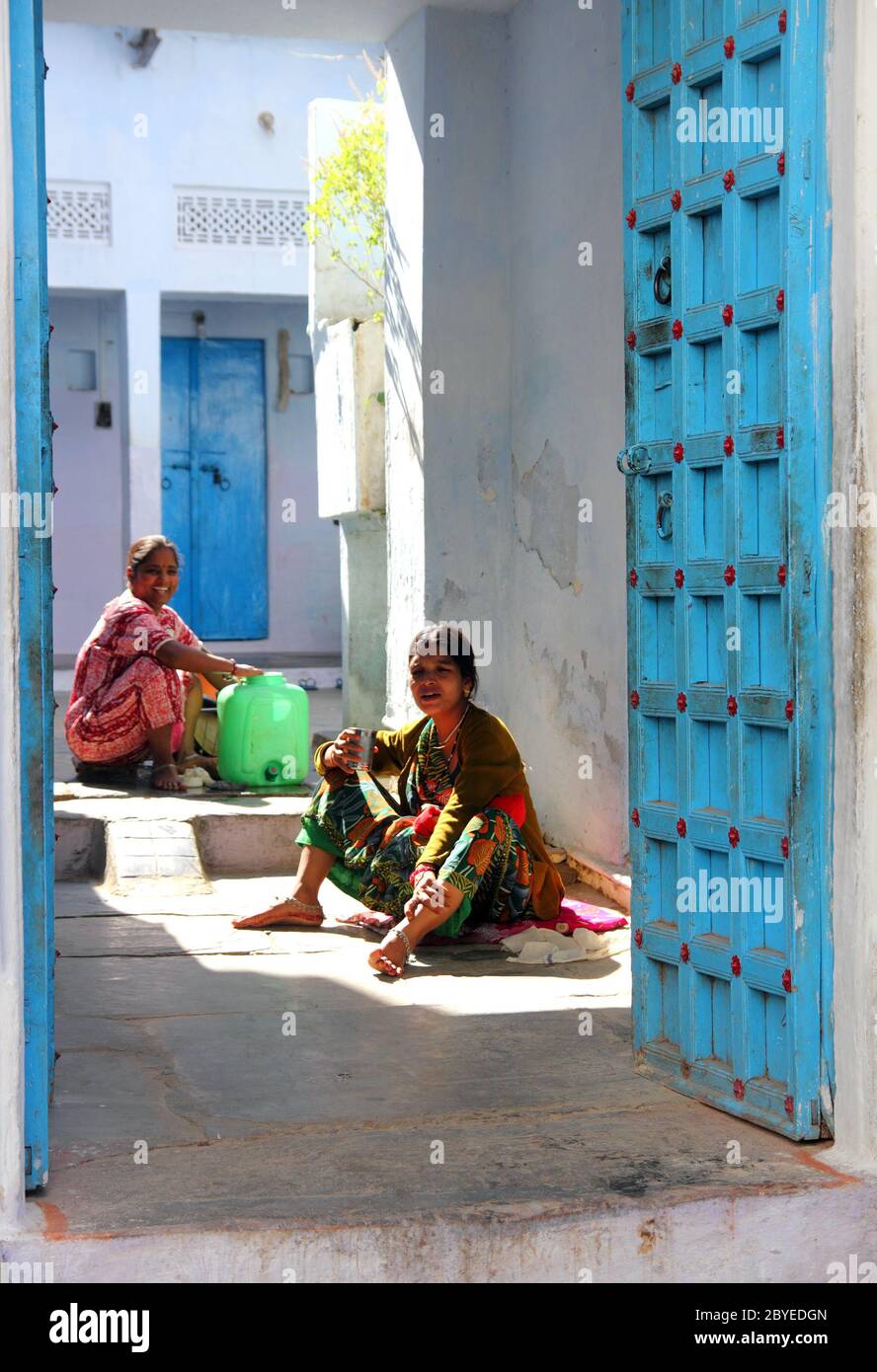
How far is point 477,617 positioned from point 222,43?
25.0 ft

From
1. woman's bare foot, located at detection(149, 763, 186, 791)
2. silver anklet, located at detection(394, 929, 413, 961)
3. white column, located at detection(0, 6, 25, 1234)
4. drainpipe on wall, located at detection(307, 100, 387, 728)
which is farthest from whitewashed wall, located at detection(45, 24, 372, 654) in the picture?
white column, located at detection(0, 6, 25, 1234)

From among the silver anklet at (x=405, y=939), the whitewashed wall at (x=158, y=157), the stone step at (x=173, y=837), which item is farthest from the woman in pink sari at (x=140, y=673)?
the whitewashed wall at (x=158, y=157)

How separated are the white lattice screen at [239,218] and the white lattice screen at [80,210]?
57 cm

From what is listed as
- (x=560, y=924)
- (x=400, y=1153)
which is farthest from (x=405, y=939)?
(x=400, y=1153)

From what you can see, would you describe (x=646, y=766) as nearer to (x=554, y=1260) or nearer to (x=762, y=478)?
(x=762, y=478)

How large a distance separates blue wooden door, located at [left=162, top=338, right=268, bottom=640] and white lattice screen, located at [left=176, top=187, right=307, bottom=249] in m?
1.56

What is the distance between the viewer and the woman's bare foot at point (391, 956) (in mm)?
4582

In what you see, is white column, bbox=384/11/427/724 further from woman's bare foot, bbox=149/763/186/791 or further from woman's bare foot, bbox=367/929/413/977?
woman's bare foot, bbox=367/929/413/977

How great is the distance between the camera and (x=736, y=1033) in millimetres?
3340

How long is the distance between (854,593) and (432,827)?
7.18 feet

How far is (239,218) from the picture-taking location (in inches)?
496

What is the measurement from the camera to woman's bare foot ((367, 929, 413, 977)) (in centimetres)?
458

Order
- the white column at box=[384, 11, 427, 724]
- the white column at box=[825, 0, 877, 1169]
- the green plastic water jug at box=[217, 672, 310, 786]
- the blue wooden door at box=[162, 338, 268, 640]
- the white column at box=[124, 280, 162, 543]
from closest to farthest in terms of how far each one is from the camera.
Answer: the white column at box=[825, 0, 877, 1169] < the white column at box=[384, 11, 427, 724] < the green plastic water jug at box=[217, 672, 310, 786] < the white column at box=[124, 280, 162, 543] < the blue wooden door at box=[162, 338, 268, 640]

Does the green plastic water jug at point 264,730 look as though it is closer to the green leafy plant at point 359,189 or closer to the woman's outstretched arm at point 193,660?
the woman's outstretched arm at point 193,660
